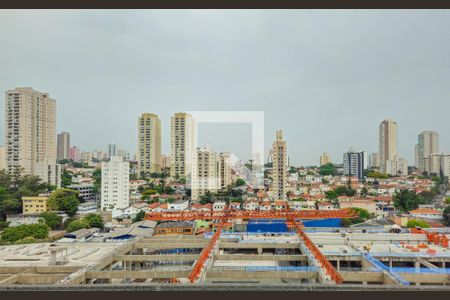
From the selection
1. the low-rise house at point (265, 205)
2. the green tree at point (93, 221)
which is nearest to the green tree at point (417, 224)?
the low-rise house at point (265, 205)

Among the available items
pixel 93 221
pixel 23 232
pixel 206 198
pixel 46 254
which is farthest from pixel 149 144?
pixel 46 254

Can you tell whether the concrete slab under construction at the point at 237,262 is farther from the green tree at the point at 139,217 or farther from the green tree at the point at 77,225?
the green tree at the point at 139,217

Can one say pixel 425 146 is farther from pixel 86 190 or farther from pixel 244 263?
pixel 86 190

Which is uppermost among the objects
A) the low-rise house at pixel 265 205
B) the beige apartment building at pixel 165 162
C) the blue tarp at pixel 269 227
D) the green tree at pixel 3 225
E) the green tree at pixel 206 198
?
the beige apartment building at pixel 165 162

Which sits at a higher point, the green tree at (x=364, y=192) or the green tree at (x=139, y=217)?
the green tree at (x=364, y=192)

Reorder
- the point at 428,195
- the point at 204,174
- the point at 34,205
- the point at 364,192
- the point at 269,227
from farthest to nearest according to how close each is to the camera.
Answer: the point at 364,192 < the point at 428,195 < the point at 204,174 < the point at 34,205 < the point at 269,227

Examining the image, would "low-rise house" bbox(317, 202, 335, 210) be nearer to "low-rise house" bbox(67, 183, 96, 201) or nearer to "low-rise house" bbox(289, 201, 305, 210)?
"low-rise house" bbox(289, 201, 305, 210)

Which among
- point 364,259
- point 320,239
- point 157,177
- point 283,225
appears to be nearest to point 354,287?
point 364,259
